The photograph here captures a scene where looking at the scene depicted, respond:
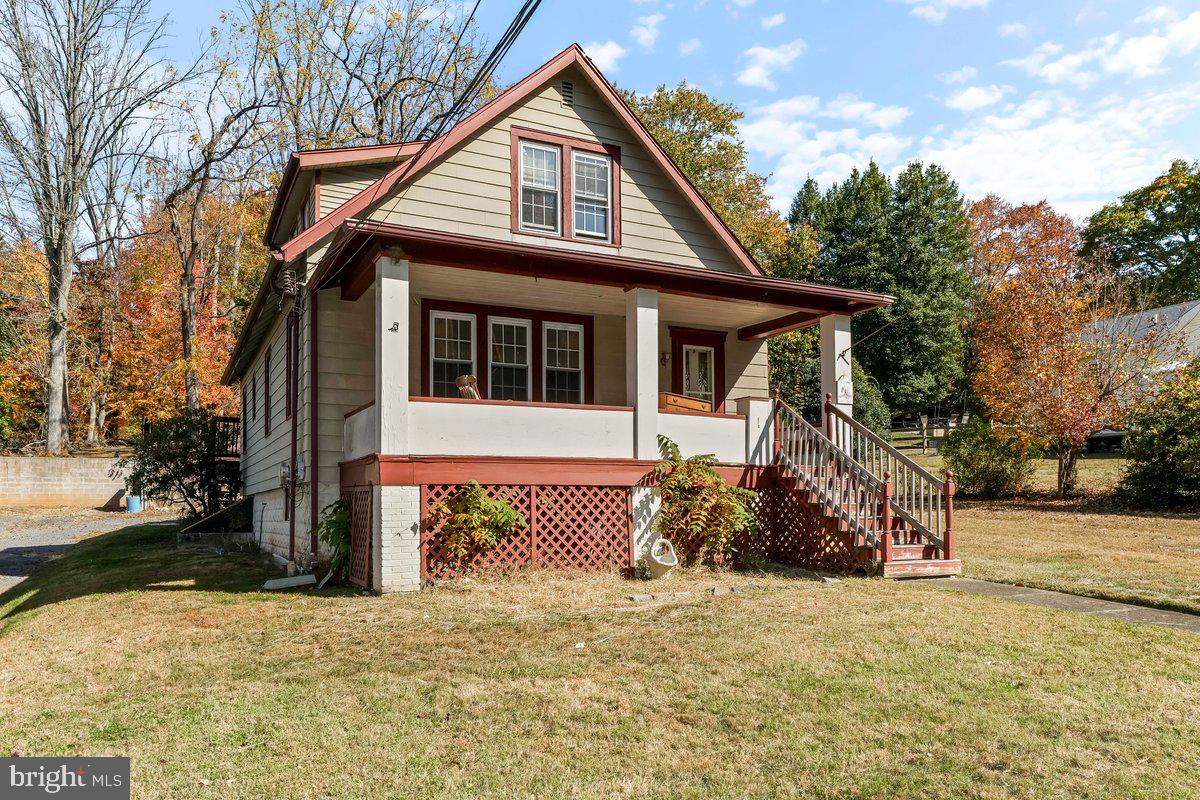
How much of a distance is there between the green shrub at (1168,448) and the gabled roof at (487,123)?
11008mm

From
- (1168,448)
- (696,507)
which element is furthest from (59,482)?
(1168,448)

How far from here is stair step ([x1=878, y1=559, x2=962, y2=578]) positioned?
34.3 feet

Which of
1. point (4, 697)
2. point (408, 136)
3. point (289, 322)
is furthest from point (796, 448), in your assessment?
point (408, 136)

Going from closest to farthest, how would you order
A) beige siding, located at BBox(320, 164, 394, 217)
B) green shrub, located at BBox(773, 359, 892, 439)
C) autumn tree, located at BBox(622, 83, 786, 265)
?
beige siding, located at BBox(320, 164, 394, 217) < green shrub, located at BBox(773, 359, 892, 439) < autumn tree, located at BBox(622, 83, 786, 265)

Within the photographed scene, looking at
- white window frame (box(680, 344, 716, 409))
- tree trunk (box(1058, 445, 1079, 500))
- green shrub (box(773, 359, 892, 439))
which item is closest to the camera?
white window frame (box(680, 344, 716, 409))

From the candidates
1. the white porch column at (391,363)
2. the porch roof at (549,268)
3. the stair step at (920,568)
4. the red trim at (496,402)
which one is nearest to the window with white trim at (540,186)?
the porch roof at (549,268)

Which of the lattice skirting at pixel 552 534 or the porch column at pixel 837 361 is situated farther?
the porch column at pixel 837 361

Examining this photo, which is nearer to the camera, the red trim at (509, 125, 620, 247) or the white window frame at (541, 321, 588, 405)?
the white window frame at (541, 321, 588, 405)

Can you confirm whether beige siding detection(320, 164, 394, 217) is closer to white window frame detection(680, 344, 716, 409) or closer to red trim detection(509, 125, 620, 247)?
red trim detection(509, 125, 620, 247)

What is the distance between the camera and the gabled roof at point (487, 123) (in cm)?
1164

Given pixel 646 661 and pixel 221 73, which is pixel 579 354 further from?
pixel 221 73

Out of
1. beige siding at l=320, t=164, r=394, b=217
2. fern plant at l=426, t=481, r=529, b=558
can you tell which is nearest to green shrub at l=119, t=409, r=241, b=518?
beige siding at l=320, t=164, r=394, b=217

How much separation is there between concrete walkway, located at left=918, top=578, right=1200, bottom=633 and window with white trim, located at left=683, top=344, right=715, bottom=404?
5.63 m

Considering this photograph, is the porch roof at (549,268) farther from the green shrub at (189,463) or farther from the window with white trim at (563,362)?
the green shrub at (189,463)
